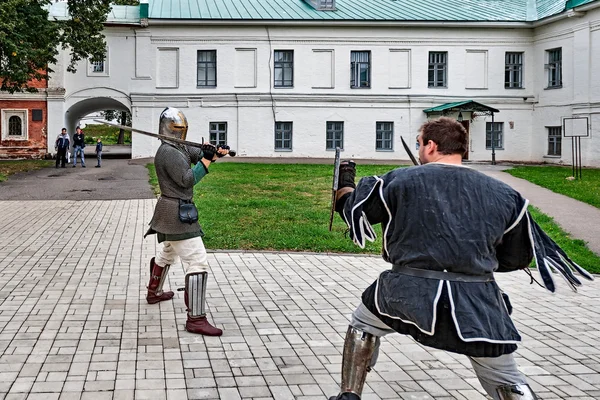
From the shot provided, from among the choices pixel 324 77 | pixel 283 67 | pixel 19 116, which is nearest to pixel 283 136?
pixel 283 67

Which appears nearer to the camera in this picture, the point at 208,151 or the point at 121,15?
the point at 208,151

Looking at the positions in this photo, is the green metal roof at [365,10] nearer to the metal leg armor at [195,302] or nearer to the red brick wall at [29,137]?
the red brick wall at [29,137]

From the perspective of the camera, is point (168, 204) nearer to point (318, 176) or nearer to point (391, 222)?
point (391, 222)

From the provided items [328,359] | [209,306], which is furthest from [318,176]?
[328,359]

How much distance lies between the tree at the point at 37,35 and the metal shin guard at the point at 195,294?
19504mm

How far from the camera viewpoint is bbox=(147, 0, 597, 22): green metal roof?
1427 inches

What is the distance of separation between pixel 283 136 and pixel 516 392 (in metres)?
33.7

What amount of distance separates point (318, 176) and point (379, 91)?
14.7 m

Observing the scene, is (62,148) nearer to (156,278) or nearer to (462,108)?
(462,108)

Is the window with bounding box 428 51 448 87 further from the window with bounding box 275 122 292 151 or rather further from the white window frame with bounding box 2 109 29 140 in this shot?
the white window frame with bounding box 2 109 29 140

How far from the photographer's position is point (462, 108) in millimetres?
34812

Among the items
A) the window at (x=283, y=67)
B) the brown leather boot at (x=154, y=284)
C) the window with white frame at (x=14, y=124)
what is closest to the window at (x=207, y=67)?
the window at (x=283, y=67)

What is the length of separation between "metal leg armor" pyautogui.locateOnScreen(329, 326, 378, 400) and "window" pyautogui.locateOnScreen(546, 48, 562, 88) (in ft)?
112

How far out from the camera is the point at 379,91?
3681 cm
